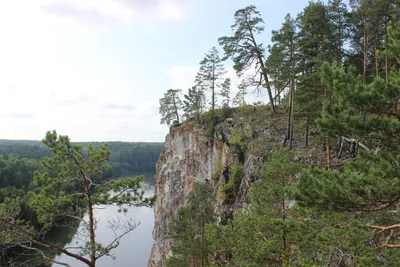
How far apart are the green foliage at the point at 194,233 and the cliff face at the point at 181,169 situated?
3.56 metres

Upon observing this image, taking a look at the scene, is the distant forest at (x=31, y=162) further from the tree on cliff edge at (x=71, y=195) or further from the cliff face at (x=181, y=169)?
the tree on cliff edge at (x=71, y=195)

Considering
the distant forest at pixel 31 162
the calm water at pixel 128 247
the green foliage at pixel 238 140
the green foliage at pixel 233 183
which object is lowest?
the calm water at pixel 128 247

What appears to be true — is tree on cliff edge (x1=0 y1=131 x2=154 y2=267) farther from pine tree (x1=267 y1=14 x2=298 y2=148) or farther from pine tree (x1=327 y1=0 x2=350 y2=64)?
pine tree (x1=327 y1=0 x2=350 y2=64)

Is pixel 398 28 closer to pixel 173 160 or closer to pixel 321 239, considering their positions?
pixel 321 239

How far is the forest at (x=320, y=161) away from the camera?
4.58 metres

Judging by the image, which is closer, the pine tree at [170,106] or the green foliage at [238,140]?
the green foliage at [238,140]

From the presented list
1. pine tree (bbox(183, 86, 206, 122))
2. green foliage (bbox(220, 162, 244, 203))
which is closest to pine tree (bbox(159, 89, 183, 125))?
pine tree (bbox(183, 86, 206, 122))

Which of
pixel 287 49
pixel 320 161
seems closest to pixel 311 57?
pixel 287 49

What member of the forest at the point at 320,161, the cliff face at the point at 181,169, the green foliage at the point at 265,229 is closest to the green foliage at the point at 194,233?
the forest at the point at 320,161

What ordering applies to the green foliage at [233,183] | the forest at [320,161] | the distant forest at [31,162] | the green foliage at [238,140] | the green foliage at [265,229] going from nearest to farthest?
the forest at [320,161], the green foliage at [265,229], the green foliage at [233,183], the green foliage at [238,140], the distant forest at [31,162]

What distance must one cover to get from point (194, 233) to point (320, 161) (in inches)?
310

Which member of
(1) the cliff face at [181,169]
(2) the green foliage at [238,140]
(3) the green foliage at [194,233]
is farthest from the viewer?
(1) the cliff face at [181,169]

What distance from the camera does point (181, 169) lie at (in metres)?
28.1

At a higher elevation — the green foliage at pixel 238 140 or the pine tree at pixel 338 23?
the pine tree at pixel 338 23
